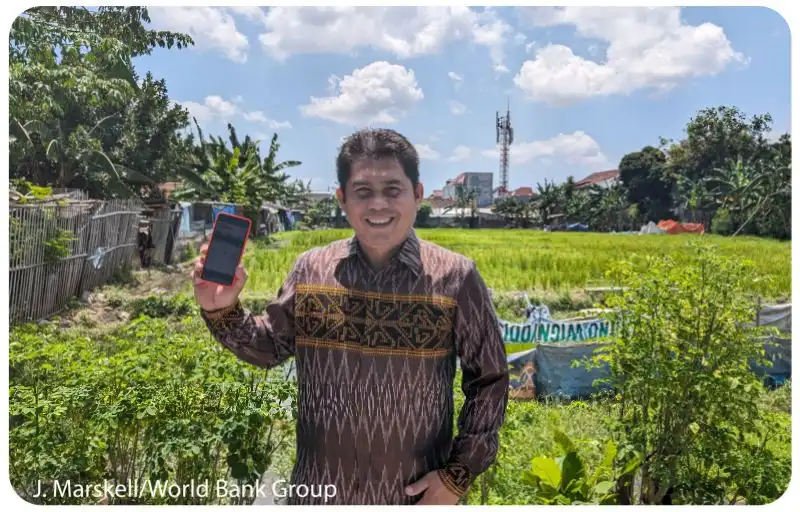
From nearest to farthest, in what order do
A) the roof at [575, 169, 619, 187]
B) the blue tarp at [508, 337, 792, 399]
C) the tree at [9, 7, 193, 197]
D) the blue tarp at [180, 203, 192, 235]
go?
the tree at [9, 7, 193, 197], the roof at [575, 169, 619, 187], the blue tarp at [180, 203, 192, 235], the blue tarp at [508, 337, 792, 399]

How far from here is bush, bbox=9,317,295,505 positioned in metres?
2.00

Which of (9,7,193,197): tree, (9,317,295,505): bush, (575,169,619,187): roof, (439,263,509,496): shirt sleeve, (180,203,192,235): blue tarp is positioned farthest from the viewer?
(180,203,192,235): blue tarp

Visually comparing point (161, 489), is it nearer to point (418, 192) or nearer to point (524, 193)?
point (418, 192)

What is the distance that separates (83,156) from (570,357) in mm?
2520

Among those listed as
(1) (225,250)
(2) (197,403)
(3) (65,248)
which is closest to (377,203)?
(1) (225,250)

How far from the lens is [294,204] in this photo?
2574 millimetres

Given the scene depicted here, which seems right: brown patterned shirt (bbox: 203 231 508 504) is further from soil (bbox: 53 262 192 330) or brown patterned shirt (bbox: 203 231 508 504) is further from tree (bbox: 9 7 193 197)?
soil (bbox: 53 262 192 330)

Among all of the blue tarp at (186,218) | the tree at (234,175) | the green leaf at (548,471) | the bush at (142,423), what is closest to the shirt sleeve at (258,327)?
the bush at (142,423)

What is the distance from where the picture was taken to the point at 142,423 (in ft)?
6.89

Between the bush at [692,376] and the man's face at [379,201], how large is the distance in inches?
39.7

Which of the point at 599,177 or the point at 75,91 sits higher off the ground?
the point at 75,91

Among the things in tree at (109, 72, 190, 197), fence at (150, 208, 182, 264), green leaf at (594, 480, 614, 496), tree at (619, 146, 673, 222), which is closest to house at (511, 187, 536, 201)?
tree at (619, 146, 673, 222)

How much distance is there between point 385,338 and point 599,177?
52.3 inches

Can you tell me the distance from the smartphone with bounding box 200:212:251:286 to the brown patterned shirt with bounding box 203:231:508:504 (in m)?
0.11
